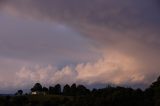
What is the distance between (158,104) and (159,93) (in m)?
17.2

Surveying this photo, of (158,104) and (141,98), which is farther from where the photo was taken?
(141,98)

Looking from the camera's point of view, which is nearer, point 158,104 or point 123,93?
point 158,104

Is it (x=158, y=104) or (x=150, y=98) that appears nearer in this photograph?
(x=158, y=104)

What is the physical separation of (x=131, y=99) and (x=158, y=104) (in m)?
15.3

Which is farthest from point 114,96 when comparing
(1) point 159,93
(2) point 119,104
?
(1) point 159,93

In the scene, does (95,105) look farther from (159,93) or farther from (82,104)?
(159,93)

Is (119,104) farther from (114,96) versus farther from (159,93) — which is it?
(159,93)

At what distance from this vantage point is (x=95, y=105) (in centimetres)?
19238

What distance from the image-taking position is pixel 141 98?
198m

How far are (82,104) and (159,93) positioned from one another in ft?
99.6

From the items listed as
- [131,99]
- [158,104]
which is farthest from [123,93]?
[158,104]

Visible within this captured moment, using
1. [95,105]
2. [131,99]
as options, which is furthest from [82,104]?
[131,99]

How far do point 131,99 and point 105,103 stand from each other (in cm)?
1065

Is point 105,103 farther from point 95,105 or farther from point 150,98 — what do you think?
point 150,98
